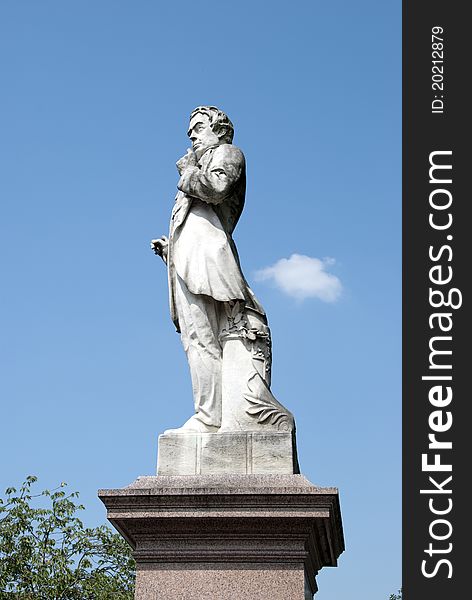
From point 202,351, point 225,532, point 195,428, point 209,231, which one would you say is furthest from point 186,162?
point 225,532

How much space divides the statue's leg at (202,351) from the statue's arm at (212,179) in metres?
0.86

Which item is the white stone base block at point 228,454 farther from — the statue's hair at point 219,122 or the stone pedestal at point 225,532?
the statue's hair at point 219,122

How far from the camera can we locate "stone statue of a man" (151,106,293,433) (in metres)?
9.21

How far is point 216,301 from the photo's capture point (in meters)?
9.66

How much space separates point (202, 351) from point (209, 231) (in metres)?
1.19

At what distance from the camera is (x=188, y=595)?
27.8ft

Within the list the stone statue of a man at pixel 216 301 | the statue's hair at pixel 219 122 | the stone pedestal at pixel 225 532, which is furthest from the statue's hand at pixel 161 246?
the stone pedestal at pixel 225 532

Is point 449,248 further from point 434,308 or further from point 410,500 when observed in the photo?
point 410,500

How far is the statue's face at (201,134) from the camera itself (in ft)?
33.4

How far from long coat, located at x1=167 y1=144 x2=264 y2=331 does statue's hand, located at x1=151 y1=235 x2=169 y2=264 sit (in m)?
0.15

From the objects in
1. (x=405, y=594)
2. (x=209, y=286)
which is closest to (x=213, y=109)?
(x=209, y=286)

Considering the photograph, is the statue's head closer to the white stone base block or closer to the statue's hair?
the statue's hair

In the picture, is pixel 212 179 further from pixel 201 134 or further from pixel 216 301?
pixel 216 301

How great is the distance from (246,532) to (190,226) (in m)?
3.04
